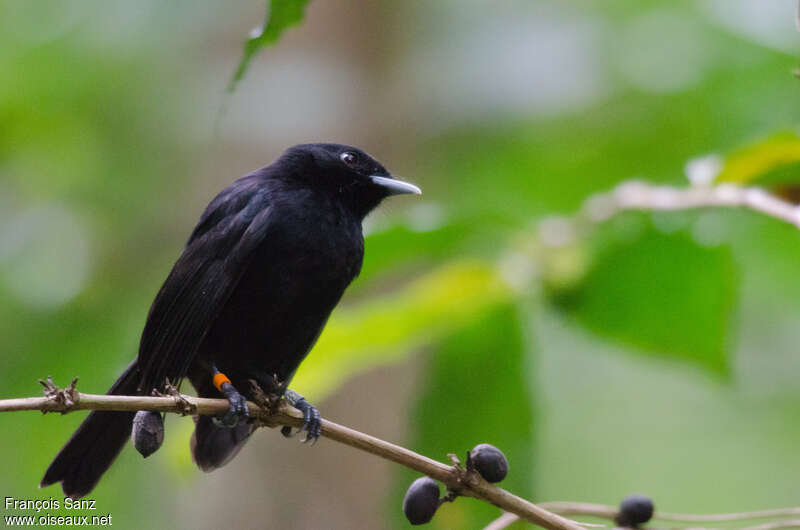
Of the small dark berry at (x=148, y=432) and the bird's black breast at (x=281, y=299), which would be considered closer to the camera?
the small dark berry at (x=148, y=432)

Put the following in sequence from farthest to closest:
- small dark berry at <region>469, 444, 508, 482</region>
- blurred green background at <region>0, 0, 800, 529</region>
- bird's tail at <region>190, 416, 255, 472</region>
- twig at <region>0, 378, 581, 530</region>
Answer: blurred green background at <region>0, 0, 800, 529</region>
bird's tail at <region>190, 416, 255, 472</region>
small dark berry at <region>469, 444, 508, 482</region>
twig at <region>0, 378, 581, 530</region>

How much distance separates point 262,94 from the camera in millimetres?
5375

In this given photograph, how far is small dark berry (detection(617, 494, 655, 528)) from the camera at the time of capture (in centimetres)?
220

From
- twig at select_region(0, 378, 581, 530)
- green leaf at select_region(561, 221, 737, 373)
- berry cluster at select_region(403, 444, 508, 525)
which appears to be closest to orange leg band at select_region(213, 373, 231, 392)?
twig at select_region(0, 378, 581, 530)

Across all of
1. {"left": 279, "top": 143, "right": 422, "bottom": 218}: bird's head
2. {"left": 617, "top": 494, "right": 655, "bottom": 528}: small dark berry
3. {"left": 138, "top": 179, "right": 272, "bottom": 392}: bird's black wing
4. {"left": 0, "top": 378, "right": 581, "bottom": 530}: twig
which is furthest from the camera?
{"left": 279, "top": 143, "right": 422, "bottom": 218}: bird's head

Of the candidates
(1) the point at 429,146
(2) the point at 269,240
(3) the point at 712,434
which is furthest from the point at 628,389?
(2) the point at 269,240

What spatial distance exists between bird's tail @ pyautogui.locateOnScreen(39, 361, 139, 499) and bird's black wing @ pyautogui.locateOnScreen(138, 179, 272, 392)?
242 mm

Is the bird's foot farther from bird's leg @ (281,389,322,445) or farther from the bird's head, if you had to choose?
the bird's head

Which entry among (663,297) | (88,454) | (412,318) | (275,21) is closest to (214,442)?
(88,454)

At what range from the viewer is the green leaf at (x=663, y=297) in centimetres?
284

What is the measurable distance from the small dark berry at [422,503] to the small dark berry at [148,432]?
2.12 feet

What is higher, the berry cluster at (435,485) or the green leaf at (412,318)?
the green leaf at (412,318)

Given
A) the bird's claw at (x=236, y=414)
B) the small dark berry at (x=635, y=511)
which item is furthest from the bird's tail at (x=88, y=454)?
the small dark berry at (x=635, y=511)

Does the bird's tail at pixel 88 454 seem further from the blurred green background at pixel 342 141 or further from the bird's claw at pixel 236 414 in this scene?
the blurred green background at pixel 342 141
